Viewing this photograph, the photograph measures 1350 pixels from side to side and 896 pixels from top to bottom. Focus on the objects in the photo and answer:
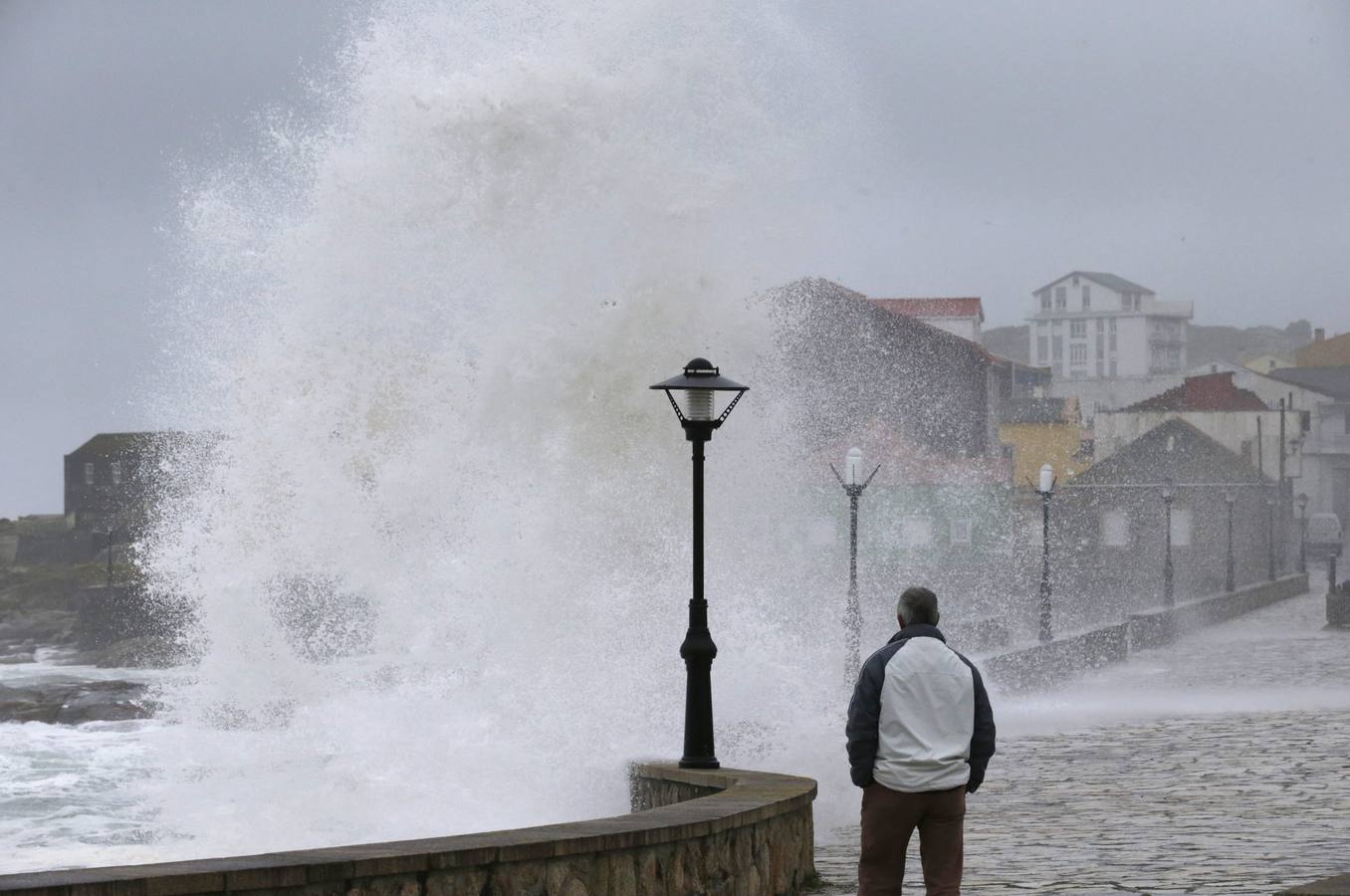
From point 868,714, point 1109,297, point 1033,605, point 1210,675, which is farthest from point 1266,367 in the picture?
point 868,714

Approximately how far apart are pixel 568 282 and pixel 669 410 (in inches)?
84.1

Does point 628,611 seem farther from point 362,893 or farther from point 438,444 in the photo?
point 362,893

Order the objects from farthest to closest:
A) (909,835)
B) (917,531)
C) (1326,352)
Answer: (1326,352) → (917,531) → (909,835)

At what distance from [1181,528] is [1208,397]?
12.6 meters

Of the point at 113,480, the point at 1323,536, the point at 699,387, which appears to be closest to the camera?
the point at 699,387

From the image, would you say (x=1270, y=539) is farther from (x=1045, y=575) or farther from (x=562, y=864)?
(x=562, y=864)

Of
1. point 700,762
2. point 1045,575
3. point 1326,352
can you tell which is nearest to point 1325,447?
point 1326,352

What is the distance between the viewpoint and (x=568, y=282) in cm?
2019

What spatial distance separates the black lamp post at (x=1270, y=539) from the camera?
58156 mm

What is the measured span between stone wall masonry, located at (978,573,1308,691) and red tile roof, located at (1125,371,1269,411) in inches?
807

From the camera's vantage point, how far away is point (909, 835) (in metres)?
6.37

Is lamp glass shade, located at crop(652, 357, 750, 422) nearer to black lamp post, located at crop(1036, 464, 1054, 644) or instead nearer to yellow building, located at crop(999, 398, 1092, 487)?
black lamp post, located at crop(1036, 464, 1054, 644)

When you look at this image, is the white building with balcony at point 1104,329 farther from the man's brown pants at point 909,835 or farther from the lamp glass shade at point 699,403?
the man's brown pants at point 909,835

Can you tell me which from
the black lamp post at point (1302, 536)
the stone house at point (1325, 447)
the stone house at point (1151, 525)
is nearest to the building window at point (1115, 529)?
the stone house at point (1151, 525)
